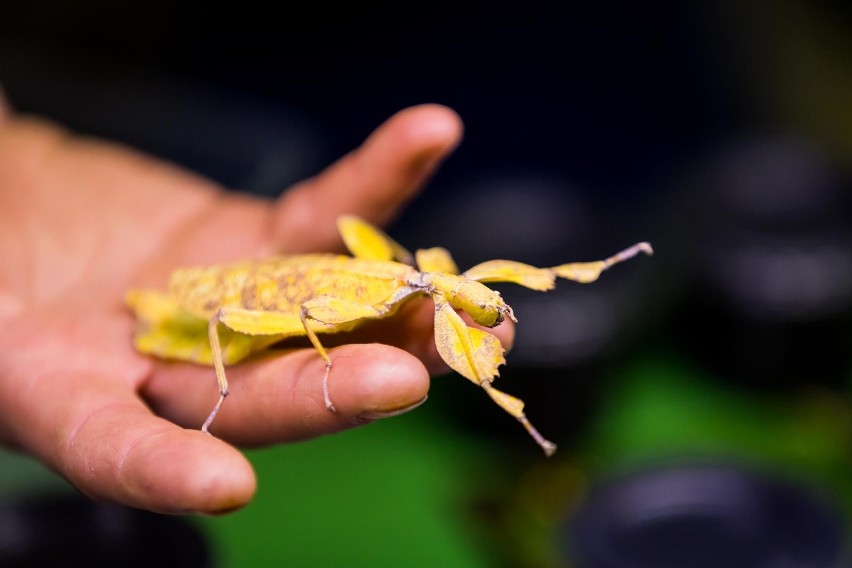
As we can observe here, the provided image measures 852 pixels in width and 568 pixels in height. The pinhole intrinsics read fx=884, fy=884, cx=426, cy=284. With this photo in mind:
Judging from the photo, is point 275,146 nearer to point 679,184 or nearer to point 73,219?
point 73,219

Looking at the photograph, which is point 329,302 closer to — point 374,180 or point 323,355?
point 323,355

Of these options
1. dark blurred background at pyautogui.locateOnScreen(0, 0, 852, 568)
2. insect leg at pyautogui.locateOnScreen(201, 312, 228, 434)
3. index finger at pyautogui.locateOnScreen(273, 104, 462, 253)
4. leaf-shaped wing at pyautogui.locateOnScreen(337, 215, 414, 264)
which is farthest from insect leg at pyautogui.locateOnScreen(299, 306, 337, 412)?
dark blurred background at pyautogui.locateOnScreen(0, 0, 852, 568)

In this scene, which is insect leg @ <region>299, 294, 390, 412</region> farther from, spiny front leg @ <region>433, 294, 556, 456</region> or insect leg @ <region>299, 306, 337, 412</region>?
spiny front leg @ <region>433, 294, 556, 456</region>

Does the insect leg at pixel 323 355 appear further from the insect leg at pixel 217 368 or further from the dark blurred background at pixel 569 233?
the dark blurred background at pixel 569 233

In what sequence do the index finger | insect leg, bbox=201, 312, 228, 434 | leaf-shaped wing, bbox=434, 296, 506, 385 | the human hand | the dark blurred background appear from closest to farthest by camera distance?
the human hand → leaf-shaped wing, bbox=434, 296, 506, 385 → insect leg, bbox=201, 312, 228, 434 → the index finger → the dark blurred background

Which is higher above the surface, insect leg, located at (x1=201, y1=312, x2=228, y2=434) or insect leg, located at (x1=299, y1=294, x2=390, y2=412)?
insect leg, located at (x1=299, y1=294, x2=390, y2=412)

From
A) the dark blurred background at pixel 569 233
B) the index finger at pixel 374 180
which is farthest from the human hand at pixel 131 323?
the dark blurred background at pixel 569 233

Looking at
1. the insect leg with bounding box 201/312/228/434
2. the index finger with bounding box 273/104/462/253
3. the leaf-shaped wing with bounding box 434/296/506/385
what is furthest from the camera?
the index finger with bounding box 273/104/462/253

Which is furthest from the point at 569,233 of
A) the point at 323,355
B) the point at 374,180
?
the point at 323,355
